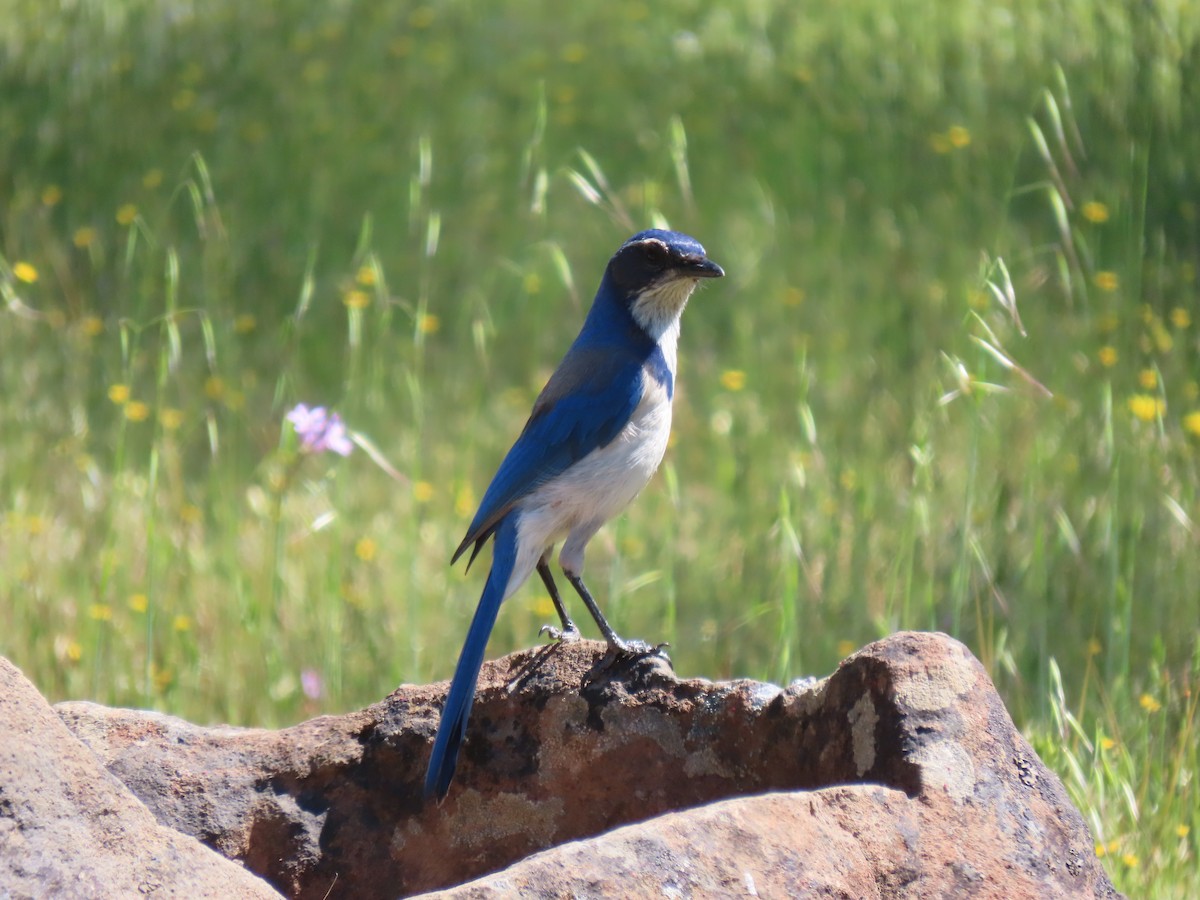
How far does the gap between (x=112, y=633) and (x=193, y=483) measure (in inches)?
53.4

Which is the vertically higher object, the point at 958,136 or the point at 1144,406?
the point at 958,136

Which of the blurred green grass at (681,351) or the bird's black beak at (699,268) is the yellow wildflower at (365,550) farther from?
the bird's black beak at (699,268)

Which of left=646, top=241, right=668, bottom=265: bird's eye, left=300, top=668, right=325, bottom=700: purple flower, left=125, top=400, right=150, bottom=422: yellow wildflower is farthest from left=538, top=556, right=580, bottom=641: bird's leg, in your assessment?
left=125, top=400, right=150, bottom=422: yellow wildflower

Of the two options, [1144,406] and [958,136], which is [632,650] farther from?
[958,136]

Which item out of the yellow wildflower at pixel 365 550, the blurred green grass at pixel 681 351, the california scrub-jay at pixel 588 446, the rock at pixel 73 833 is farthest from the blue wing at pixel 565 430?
the yellow wildflower at pixel 365 550

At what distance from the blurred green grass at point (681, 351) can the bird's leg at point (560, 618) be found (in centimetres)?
38

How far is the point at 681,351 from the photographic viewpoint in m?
7.44

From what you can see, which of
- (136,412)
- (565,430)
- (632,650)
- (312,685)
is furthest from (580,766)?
(136,412)

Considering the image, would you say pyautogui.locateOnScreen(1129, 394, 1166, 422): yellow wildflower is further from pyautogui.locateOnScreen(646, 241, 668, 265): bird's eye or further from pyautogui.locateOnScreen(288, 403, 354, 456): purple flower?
pyautogui.locateOnScreen(288, 403, 354, 456): purple flower

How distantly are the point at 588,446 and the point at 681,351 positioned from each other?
3.49 metres

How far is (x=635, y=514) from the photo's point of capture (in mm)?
6379

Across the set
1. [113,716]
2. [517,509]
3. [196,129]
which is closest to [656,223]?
[517,509]

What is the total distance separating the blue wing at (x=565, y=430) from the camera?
156 inches

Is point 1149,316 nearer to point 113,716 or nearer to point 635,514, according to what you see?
point 635,514
